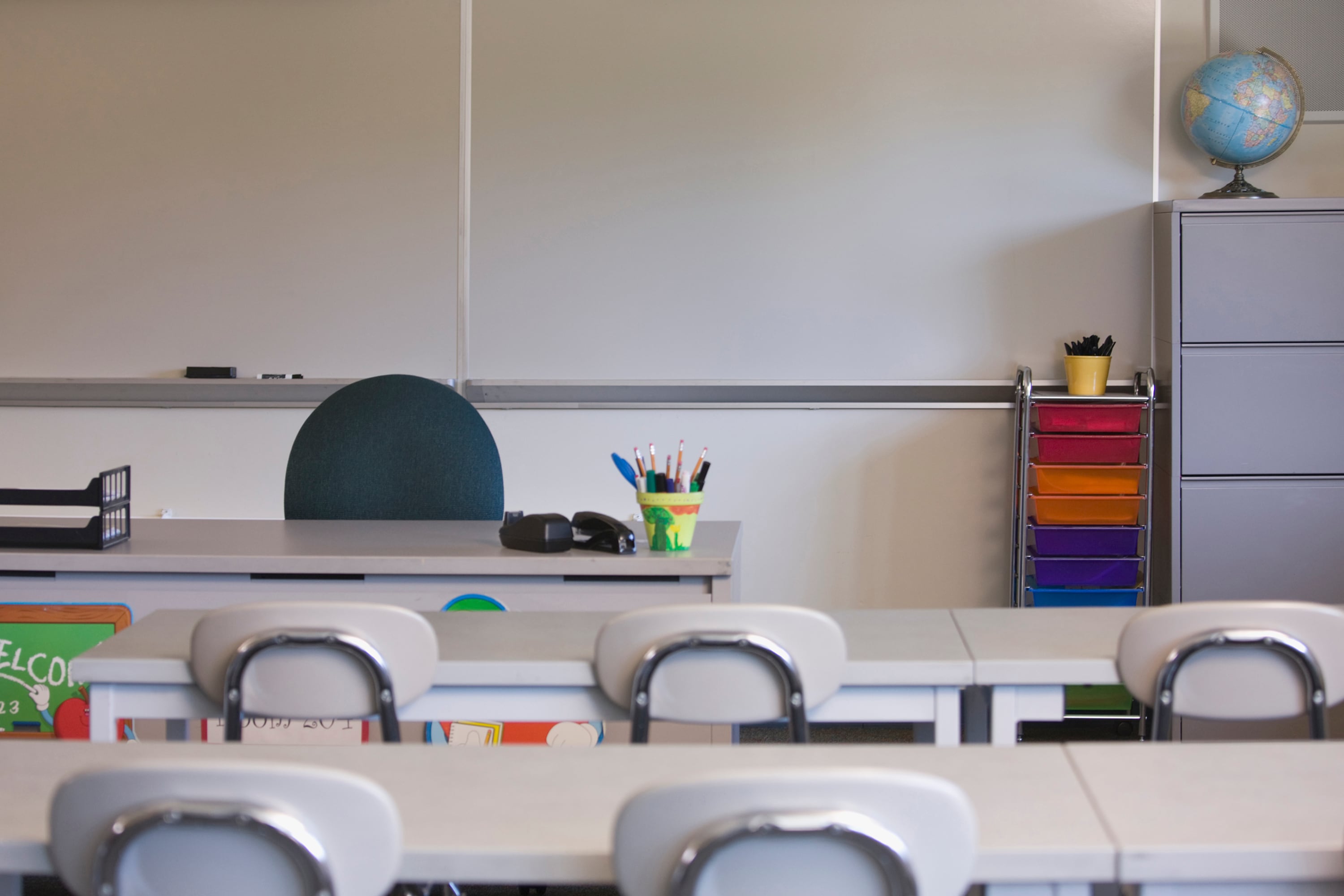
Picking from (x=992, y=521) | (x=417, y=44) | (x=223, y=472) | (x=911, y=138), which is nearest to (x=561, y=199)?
(x=417, y=44)

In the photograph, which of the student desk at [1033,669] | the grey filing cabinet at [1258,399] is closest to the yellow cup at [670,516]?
the student desk at [1033,669]

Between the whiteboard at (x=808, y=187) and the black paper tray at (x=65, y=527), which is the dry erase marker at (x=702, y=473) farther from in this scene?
the whiteboard at (x=808, y=187)

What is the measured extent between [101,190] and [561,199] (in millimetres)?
1624

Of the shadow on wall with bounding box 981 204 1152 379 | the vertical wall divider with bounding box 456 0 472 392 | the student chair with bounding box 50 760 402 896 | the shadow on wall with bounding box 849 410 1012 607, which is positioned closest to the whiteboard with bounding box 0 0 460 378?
the vertical wall divider with bounding box 456 0 472 392

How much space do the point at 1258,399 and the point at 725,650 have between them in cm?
251

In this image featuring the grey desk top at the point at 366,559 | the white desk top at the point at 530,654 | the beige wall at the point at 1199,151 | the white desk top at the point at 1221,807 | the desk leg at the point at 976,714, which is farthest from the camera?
the beige wall at the point at 1199,151

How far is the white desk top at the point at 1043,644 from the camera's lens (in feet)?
5.44

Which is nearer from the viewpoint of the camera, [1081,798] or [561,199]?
[1081,798]

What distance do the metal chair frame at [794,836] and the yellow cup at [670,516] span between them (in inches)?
56.6

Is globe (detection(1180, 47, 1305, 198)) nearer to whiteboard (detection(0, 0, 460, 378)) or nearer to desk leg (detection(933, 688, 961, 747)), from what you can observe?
whiteboard (detection(0, 0, 460, 378))

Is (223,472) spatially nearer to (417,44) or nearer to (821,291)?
(417,44)

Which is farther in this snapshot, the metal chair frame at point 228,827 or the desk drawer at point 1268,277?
the desk drawer at point 1268,277

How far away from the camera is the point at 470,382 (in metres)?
3.88

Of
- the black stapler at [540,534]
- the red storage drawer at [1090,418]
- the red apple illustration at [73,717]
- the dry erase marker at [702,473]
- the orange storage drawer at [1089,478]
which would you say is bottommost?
the red apple illustration at [73,717]
